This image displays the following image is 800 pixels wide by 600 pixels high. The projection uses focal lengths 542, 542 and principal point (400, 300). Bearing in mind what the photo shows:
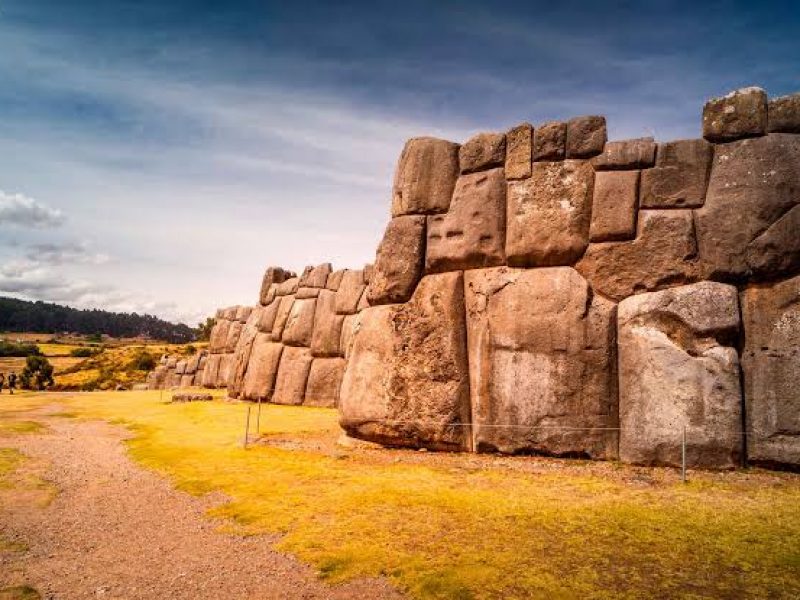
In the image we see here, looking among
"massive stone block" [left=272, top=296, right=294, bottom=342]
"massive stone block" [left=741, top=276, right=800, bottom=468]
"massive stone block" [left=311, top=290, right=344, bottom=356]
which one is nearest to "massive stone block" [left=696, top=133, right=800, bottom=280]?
"massive stone block" [left=741, top=276, right=800, bottom=468]

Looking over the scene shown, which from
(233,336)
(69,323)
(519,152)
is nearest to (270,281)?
(233,336)

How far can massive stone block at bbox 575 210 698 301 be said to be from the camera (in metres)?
11.5

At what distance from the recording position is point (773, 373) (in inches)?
411

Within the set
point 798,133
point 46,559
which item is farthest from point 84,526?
point 798,133

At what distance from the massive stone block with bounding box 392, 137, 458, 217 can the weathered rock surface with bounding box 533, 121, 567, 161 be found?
7.37ft

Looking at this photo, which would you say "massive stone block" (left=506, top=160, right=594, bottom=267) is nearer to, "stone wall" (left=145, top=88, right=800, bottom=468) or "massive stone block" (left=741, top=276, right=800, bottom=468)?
"stone wall" (left=145, top=88, right=800, bottom=468)

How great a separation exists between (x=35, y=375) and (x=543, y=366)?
173 ft

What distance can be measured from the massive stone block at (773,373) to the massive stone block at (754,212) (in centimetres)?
56

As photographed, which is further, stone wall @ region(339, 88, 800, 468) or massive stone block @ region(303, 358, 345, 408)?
massive stone block @ region(303, 358, 345, 408)

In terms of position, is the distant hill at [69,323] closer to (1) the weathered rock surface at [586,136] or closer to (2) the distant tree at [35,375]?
(2) the distant tree at [35,375]

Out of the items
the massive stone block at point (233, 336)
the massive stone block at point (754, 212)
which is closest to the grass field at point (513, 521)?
the massive stone block at point (754, 212)

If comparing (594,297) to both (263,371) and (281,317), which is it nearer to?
(263,371)

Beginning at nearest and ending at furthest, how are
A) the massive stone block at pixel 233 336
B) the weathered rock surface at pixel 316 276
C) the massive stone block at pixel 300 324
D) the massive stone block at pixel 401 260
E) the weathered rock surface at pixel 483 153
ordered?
1. the weathered rock surface at pixel 483 153
2. the massive stone block at pixel 401 260
3. the massive stone block at pixel 300 324
4. the weathered rock surface at pixel 316 276
5. the massive stone block at pixel 233 336

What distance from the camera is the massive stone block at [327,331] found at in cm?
2669
